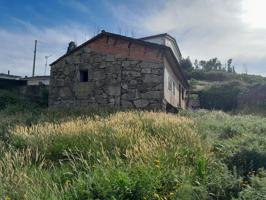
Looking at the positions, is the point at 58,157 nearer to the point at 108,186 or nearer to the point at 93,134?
the point at 93,134

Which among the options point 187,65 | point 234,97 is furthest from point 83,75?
point 187,65

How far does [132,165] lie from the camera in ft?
18.1

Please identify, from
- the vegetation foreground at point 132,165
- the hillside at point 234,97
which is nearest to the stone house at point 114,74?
the vegetation foreground at point 132,165

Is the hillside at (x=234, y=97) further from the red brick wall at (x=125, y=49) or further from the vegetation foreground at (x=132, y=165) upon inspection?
the vegetation foreground at (x=132, y=165)

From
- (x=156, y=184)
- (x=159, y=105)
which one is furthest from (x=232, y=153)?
(x=159, y=105)

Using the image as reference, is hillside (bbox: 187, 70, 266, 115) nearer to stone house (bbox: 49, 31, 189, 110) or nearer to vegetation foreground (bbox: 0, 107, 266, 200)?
stone house (bbox: 49, 31, 189, 110)

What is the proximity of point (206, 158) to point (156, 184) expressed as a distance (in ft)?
5.21

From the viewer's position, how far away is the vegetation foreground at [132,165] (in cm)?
471

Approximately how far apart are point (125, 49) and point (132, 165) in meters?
10.7

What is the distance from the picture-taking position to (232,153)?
21.0 feet

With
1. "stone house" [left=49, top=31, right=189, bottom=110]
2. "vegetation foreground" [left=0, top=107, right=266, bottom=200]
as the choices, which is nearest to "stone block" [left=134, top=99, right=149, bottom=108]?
"stone house" [left=49, top=31, right=189, bottom=110]

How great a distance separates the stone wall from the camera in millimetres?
14992

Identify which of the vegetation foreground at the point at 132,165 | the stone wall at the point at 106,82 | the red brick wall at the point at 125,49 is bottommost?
the vegetation foreground at the point at 132,165

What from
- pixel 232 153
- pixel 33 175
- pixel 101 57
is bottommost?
pixel 33 175
